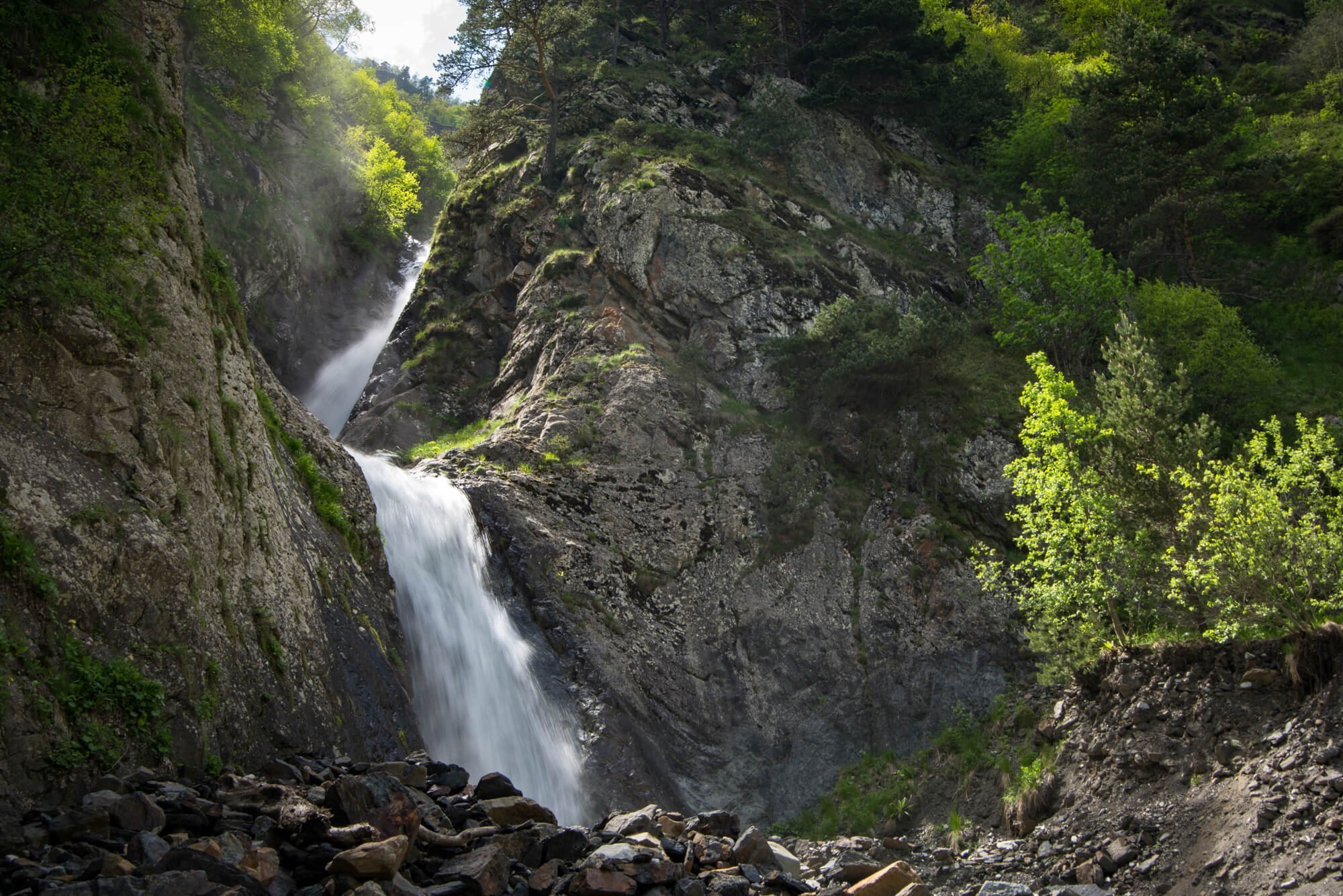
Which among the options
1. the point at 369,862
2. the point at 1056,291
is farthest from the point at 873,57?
the point at 369,862

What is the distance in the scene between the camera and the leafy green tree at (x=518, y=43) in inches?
1438

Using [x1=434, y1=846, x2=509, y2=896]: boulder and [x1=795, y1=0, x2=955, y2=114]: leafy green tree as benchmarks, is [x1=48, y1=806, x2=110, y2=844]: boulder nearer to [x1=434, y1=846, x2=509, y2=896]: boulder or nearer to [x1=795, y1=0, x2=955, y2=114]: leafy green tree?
[x1=434, y1=846, x2=509, y2=896]: boulder

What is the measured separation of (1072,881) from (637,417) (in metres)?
16.9

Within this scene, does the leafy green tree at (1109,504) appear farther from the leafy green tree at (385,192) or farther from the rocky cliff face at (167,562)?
the leafy green tree at (385,192)

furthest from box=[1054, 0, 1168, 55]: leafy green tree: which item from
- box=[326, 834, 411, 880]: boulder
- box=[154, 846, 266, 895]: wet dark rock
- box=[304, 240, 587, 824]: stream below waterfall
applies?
box=[154, 846, 266, 895]: wet dark rock

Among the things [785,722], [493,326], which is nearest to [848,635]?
[785,722]

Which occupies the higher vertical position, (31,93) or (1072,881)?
(31,93)

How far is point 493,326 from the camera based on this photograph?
113 feet

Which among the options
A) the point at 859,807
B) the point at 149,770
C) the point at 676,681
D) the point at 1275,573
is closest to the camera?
the point at 149,770

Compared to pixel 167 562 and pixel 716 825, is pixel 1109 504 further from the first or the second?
pixel 167 562

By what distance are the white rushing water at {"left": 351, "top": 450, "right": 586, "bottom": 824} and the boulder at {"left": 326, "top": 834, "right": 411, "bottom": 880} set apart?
10.4 metres

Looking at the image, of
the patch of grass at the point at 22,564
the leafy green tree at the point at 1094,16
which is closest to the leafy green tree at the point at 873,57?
the leafy green tree at the point at 1094,16

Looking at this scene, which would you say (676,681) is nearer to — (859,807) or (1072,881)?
(859,807)

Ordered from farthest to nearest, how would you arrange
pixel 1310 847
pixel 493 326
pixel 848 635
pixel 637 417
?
pixel 493 326 < pixel 637 417 < pixel 848 635 < pixel 1310 847
